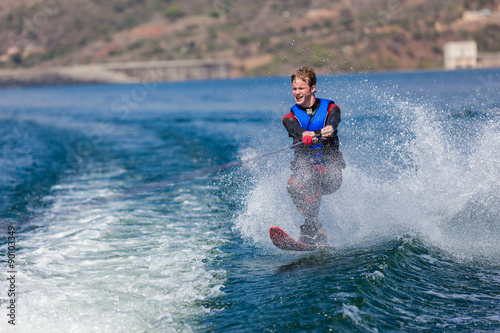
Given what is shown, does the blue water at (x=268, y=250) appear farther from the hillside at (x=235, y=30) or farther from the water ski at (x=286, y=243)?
the hillside at (x=235, y=30)

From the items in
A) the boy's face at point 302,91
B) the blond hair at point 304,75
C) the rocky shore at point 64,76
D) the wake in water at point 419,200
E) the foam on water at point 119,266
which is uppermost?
the rocky shore at point 64,76

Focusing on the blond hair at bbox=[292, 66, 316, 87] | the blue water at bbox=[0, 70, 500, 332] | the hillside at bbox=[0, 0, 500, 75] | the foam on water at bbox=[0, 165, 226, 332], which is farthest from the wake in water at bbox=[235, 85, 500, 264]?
Answer: the hillside at bbox=[0, 0, 500, 75]

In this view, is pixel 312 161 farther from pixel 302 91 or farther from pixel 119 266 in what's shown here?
pixel 119 266

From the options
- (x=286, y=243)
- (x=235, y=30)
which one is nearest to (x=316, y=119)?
(x=286, y=243)

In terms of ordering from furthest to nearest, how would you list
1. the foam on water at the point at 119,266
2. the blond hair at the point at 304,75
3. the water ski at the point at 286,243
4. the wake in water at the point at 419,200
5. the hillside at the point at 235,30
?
the hillside at the point at 235,30 < the wake in water at the point at 419,200 < the water ski at the point at 286,243 < the blond hair at the point at 304,75 < the foam on water at the point at 119,266

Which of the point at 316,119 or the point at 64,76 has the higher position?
the point at 64,76

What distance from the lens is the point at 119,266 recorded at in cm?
627

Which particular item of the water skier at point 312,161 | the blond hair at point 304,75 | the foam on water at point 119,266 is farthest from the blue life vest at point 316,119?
the foam on water at point 119,266

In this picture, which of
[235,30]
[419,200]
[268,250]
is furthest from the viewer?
[235,30]

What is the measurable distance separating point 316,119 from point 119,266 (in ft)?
9.33

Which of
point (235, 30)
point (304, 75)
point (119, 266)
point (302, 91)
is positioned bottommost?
point (119, 266)

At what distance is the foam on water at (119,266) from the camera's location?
4754 millimetres

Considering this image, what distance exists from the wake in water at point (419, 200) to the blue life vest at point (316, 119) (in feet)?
3.86

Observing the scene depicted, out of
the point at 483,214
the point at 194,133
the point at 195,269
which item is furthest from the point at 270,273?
the point at 194,133
